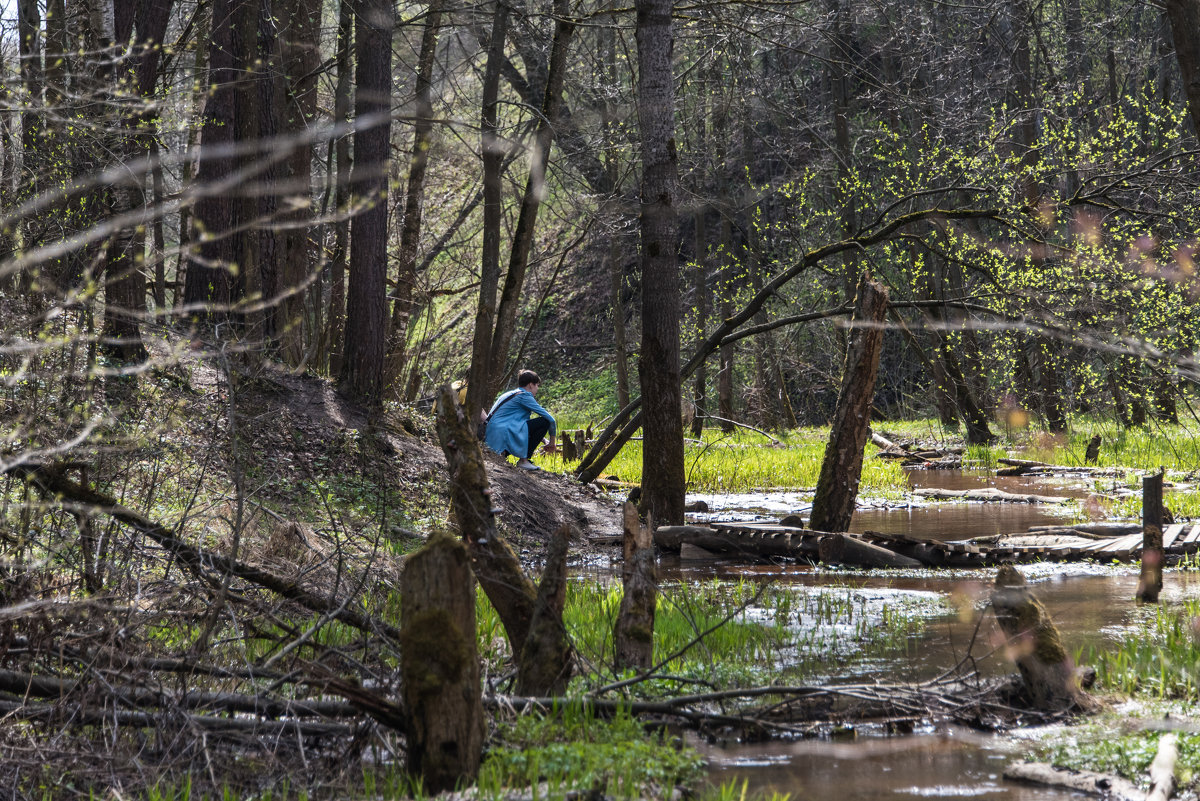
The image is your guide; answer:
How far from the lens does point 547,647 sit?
4.89m

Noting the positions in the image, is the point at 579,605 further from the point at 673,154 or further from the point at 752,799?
the point at 673,154

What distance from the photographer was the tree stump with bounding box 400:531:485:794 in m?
3.97

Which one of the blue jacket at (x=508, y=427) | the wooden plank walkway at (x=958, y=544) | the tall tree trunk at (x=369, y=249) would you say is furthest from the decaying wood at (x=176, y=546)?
the blue jacket at (x=508, y=427)

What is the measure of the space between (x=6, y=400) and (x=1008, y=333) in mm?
12939

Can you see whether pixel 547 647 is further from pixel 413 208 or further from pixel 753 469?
pixel 753 469

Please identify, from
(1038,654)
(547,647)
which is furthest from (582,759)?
(1038,654)

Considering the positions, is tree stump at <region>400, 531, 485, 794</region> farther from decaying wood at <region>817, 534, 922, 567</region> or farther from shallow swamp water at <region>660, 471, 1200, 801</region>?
decaying wood at <region>817, 534, 922, 567</region>

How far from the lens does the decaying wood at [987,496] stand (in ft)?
46.1

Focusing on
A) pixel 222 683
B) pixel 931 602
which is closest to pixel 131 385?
pixel 222 683

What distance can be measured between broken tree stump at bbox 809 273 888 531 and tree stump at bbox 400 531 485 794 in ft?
23.2

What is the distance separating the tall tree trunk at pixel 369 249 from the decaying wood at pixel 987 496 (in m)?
8.06

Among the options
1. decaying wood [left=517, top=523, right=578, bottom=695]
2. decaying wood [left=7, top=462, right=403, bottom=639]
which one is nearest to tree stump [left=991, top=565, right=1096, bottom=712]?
decaying wood [left=517, top=523, right=578, bottom=695]

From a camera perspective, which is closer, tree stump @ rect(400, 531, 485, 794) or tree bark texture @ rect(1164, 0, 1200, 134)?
tree stump @ rect(400, 531, 485, 794)

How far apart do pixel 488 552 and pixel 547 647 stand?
60 cm
